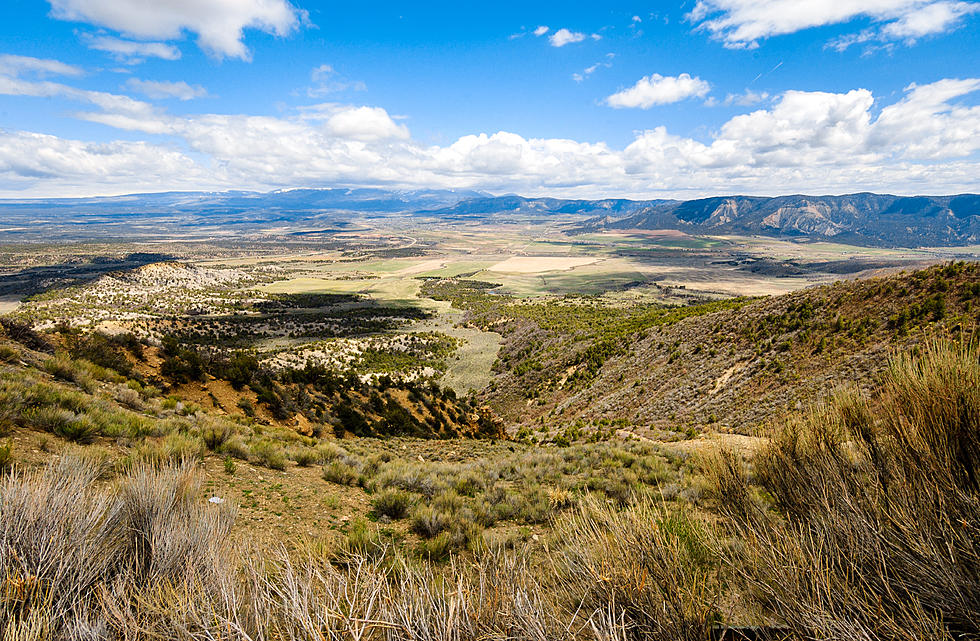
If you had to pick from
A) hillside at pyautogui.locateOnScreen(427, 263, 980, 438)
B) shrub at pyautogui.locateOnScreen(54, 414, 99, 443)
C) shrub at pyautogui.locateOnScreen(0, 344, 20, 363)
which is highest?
shrub at pyautogui.locateOnScreen(0, 344, 20, 363)

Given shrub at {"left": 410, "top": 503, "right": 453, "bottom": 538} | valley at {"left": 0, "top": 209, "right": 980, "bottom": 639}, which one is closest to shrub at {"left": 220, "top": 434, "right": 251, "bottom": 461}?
valley at {"left": 0, "top": 209, "right": 980, "bottom": 639}

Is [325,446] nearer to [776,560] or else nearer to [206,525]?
[206,525]

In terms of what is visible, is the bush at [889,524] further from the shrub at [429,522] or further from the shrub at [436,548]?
the shrub at [429,522]

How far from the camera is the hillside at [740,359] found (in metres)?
14.3

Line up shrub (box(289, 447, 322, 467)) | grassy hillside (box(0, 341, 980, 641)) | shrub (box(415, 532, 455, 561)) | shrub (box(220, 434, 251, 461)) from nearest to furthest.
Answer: grassy hillside (box(0, 341, 980, 641)) → shrub (box(415, 532, 455, 561)) → shrub (box(220, 434, 251, 461)) → shrub (box(289, 447, 322, 467))

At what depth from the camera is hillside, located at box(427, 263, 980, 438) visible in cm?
1431

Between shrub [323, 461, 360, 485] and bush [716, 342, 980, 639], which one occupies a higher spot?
bush [716, 342, 980, 639]

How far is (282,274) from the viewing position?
12688 centimetres

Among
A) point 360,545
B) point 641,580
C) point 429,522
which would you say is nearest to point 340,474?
point 429,522

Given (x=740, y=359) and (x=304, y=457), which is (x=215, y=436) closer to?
(x=304, y=457)

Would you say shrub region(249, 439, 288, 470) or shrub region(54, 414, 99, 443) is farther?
shrub region(249, 439, 288, 470)

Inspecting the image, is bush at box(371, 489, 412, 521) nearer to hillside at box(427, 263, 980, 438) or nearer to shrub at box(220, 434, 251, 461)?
shrub at box(220, 434, 251, 461)

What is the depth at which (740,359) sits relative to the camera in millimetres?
19469

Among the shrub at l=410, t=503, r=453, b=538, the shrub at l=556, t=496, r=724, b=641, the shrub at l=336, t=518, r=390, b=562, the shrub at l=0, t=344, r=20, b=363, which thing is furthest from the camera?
the shrub at l=0, t=344, r=20, b=363
